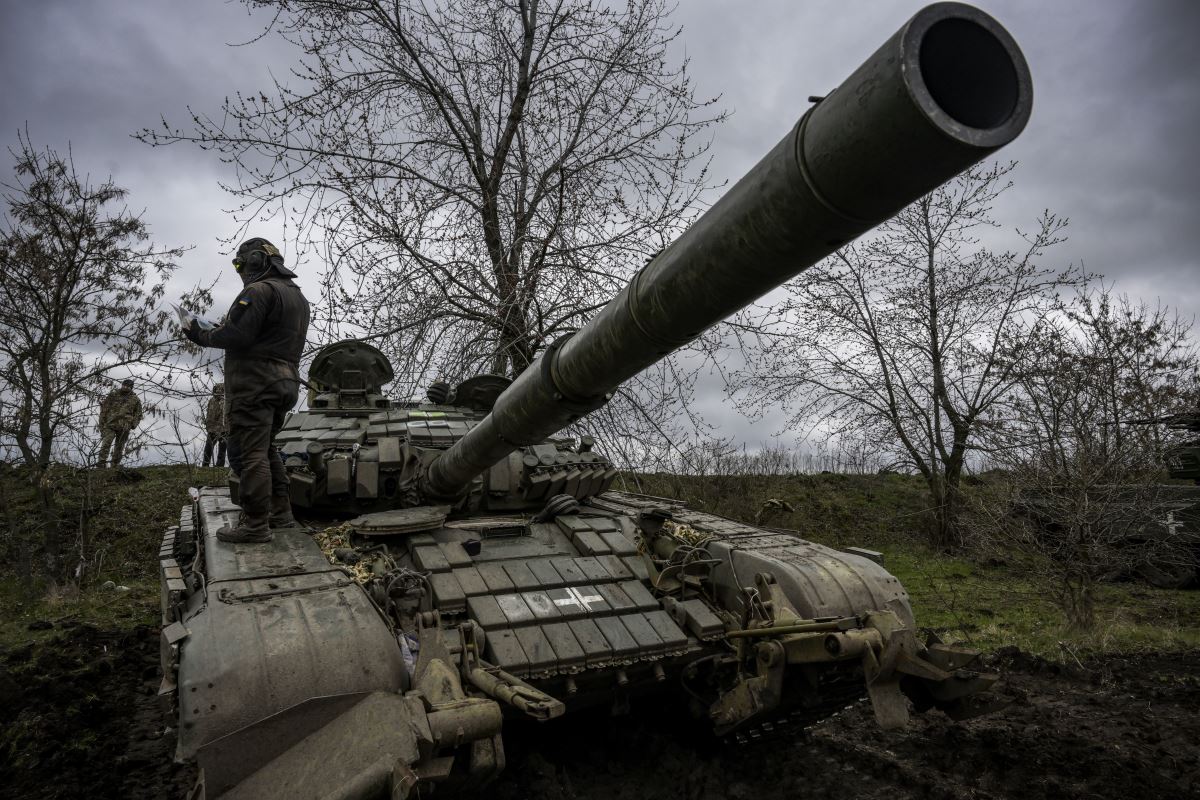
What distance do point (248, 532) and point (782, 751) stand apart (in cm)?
416

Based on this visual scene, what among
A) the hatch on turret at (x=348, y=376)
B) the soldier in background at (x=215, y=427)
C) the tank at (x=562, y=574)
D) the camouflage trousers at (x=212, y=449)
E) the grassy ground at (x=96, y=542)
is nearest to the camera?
the tank at (x=562, y=574)

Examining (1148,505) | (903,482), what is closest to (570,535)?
(1148,505)

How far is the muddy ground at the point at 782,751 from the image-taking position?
16.4ft

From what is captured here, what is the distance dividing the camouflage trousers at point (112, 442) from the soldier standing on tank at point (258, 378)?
6463 mm

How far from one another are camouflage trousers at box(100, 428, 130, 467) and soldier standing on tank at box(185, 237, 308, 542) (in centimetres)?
646

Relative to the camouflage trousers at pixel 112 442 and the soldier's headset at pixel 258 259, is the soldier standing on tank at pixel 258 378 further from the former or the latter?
the camouflage trousers at pixel 112 442

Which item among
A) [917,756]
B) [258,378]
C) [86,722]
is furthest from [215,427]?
[917,756]

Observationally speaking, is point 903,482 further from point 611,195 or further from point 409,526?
point 409,526

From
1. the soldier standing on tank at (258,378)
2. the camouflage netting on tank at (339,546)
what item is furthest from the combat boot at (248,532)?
the camouflage netting on tank at (339,546)

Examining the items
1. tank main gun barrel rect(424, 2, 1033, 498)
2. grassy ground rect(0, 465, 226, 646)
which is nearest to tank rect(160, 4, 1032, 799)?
tank main gun barrel rect(424, 2, 1033, 498)

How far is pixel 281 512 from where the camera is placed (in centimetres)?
575

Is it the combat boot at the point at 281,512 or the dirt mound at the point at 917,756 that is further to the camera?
the combat boot at the point at 281,512

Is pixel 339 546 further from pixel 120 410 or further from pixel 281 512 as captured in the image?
pixel 120 410

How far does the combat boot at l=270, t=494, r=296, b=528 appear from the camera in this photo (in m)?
5.70
